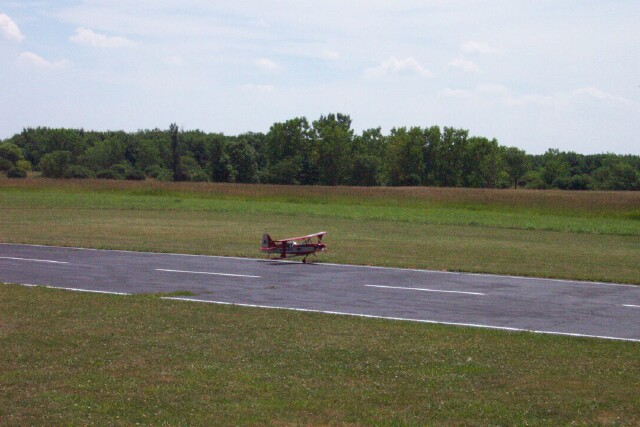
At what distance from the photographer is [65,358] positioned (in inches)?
482

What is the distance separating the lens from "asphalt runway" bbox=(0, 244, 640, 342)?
1706 cm

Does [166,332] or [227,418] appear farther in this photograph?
[166,332]

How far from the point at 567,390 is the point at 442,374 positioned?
1826 mm

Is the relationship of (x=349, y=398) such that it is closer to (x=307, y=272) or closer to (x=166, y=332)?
(x=166, y=332)

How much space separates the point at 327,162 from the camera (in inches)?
5635

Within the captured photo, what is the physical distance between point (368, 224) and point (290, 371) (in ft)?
117

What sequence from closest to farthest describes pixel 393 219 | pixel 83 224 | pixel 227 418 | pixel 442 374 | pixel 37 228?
pixel 227 418
pixel 442 374
pixel 37 228
pixel 83 224
pixel 393 219

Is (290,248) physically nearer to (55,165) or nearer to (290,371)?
(290,371)

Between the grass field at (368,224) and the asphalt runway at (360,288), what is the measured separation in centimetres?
223

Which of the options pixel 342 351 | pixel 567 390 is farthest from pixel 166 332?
pixel 567 390

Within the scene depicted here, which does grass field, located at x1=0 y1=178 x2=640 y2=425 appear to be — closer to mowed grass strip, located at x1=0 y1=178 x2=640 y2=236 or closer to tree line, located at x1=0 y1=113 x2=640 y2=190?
mowed grass strip, located at x1=0 y1=178 x2=640 y2=236

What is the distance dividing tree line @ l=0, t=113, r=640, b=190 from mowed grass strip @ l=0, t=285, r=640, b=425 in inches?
4205

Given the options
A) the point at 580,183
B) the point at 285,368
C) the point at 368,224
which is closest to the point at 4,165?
the point at 580,183

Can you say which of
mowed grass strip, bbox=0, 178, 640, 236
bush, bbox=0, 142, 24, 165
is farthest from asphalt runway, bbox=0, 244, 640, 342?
bush, bbox=0, 142, 24, 165
